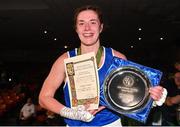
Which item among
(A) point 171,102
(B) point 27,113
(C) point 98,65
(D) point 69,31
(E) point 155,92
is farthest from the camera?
(D) point 69,31

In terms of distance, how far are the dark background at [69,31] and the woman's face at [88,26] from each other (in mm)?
2314

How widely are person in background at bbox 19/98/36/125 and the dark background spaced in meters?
1.68

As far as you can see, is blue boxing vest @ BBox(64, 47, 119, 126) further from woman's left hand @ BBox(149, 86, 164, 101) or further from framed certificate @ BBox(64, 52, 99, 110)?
woman's left hand @ BBox(149, 86, 164, 101)

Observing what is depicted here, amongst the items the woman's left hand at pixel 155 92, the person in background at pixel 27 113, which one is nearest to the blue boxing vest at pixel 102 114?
the woman's left hand at pixel 155 92

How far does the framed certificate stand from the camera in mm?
1383

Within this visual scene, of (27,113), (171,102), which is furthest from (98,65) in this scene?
(27,113)

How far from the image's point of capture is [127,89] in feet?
4.51

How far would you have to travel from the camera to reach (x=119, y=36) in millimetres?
8914

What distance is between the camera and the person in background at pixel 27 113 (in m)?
4.08

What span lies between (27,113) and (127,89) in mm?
2931

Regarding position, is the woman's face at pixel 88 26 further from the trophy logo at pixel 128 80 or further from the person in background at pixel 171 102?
the person in background at pixel 171 102

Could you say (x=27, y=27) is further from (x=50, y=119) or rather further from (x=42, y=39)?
(x=50, y=119)

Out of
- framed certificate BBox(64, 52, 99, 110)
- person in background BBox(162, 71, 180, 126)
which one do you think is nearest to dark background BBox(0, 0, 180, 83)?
person in background BBox(162, 71, 180, 126)

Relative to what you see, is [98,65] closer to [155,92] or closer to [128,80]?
[128,80]
